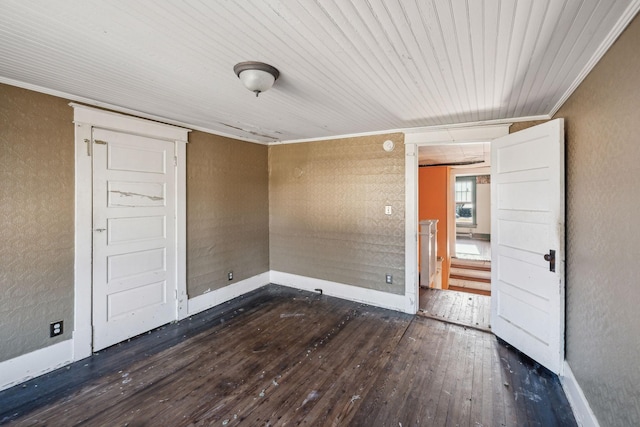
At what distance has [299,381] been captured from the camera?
2.25m

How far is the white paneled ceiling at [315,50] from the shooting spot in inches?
51.5

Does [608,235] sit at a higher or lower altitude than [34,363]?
higher

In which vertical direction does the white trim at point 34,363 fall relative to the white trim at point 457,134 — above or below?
below

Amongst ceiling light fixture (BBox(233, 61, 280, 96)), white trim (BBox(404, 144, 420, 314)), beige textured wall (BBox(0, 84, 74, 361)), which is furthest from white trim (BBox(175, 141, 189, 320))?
white trim (BBox(404, 144, 420, 314))

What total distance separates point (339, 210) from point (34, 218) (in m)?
3.13

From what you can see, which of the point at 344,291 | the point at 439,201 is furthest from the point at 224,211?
the point at 439,201

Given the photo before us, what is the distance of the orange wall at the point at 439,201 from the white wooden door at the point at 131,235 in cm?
535

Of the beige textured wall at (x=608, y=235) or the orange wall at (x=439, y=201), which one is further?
the orange wall at (x=439, y=201)

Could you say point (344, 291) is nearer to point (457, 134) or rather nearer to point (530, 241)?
point (530, 241)

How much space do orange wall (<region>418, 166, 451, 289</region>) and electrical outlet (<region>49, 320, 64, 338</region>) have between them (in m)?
6.25

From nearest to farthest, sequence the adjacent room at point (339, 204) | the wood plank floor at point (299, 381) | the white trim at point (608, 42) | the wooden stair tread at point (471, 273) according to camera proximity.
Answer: the white trim at point (608, 42) < the adjacent room at point (339, 204) < the wood plank floor at point (299, 381) < the wooden stair tread at point (471, 273)

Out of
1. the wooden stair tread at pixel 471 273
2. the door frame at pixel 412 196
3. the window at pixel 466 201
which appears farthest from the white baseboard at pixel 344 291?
the window at pixel 466 201

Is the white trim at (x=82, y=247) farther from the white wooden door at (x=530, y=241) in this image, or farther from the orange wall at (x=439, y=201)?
the orange wall at (x=439, y=201)

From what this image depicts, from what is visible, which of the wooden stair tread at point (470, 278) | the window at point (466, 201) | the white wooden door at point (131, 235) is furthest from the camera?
the window at point (466, 201)
